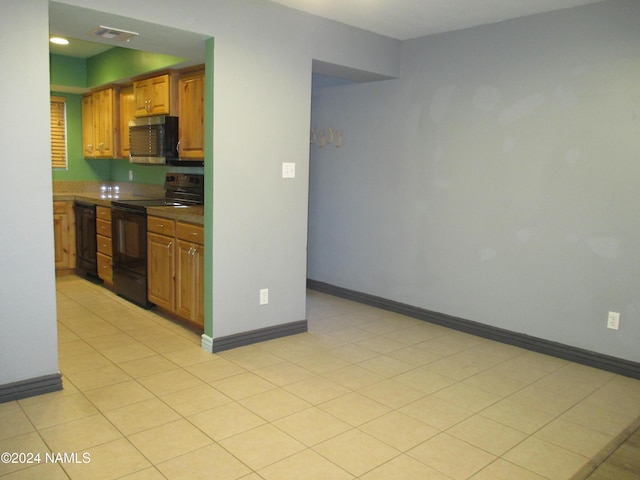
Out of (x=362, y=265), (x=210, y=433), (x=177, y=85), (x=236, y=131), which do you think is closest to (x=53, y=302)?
(x=210, y=433)

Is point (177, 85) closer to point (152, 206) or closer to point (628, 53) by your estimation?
point (152, 206)

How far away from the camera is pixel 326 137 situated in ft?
17.4

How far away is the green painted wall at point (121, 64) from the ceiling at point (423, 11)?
1.33 meters

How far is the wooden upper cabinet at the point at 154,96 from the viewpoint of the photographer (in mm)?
4602

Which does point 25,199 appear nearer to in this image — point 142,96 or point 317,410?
point 317,410

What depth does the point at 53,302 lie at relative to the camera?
9.36 ft

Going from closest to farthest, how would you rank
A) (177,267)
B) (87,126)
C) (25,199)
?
1. (25,199)
2. (177,267)
3. (87,126)

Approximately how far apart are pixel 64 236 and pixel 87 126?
142cm

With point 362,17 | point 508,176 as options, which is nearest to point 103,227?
point 362,17

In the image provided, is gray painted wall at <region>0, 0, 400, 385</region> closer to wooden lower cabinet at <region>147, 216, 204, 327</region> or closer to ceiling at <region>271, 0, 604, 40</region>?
A: ceiling at <region>271, 0, 604, 40</region>

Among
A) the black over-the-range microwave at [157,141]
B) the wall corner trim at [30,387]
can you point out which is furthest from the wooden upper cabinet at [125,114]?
the wall corner trim at [30,387]

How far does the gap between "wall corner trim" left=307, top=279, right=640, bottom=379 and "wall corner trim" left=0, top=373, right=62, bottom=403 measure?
287cm

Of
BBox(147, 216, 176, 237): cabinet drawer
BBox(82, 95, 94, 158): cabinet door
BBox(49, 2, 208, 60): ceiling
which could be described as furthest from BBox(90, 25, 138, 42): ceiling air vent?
BBox(82, 95, 94, 158): cabinet door

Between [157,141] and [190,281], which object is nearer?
[190,281]
